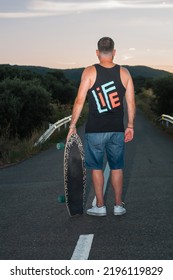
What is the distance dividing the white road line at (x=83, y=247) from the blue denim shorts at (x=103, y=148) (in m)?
1.21

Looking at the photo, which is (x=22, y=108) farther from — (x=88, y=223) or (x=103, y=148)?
(x=88, y=223)

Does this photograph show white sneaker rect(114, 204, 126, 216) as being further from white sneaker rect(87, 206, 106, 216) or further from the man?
white sneaker rect(87, 206, 106, 216)

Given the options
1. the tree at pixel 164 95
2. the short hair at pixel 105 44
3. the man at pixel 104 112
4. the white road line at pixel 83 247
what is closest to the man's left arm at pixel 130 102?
the man at pixel 104 112

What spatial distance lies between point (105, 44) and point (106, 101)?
2.41ft

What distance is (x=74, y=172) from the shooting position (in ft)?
22.7

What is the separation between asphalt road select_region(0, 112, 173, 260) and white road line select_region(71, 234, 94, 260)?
0.06m

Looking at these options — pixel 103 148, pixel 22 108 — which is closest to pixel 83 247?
pixel 103 148

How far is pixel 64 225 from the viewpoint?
22.1 feet

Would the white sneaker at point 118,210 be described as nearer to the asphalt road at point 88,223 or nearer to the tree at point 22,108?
the asphalt road at point 88,223

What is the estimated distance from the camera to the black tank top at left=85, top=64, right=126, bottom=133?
6.69 meters

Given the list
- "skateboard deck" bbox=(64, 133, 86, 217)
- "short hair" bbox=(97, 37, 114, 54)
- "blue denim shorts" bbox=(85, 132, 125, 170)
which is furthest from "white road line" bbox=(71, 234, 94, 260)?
"short hair" bbox=(97, 37, 114, 54)
